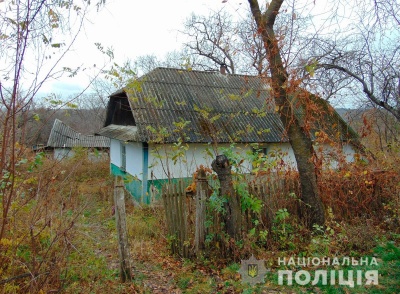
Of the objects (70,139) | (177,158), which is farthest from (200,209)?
(70,139)

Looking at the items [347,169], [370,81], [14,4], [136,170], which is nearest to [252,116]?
[370,81]

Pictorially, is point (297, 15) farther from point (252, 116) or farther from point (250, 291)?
point (252, 116)

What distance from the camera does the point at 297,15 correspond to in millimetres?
5586

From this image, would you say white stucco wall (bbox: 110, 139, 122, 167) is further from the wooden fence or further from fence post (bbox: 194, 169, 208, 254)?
fence post (bbox: 194, 169, 208, 254)

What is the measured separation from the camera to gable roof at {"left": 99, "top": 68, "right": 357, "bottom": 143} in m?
9.62

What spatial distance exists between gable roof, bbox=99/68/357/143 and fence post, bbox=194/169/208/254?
14.1 feet

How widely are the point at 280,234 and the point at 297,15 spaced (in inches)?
169

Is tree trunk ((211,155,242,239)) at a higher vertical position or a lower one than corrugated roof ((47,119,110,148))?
lower

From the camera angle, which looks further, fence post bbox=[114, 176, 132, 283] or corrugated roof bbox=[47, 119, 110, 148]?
corrugated roof bbox=[47, 119, 110, 148]

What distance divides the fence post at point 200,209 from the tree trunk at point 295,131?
1952mm

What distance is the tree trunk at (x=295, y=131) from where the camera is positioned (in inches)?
200

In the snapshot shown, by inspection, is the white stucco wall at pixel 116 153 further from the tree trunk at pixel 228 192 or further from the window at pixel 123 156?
the tree trunk at pixel 228 192

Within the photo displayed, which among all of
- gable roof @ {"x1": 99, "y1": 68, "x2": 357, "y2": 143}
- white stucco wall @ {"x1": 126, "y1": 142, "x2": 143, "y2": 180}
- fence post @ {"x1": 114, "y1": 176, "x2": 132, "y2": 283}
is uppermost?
gable roof @ {"x1": 99, "y1": 68, "x2": 357, "y2": 143}

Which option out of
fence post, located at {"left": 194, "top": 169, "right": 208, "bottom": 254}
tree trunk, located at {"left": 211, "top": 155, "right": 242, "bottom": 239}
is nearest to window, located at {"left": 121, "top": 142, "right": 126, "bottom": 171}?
fence post, located at {"left": 194, "top": 169, "right": 208, "bottom": 254}
